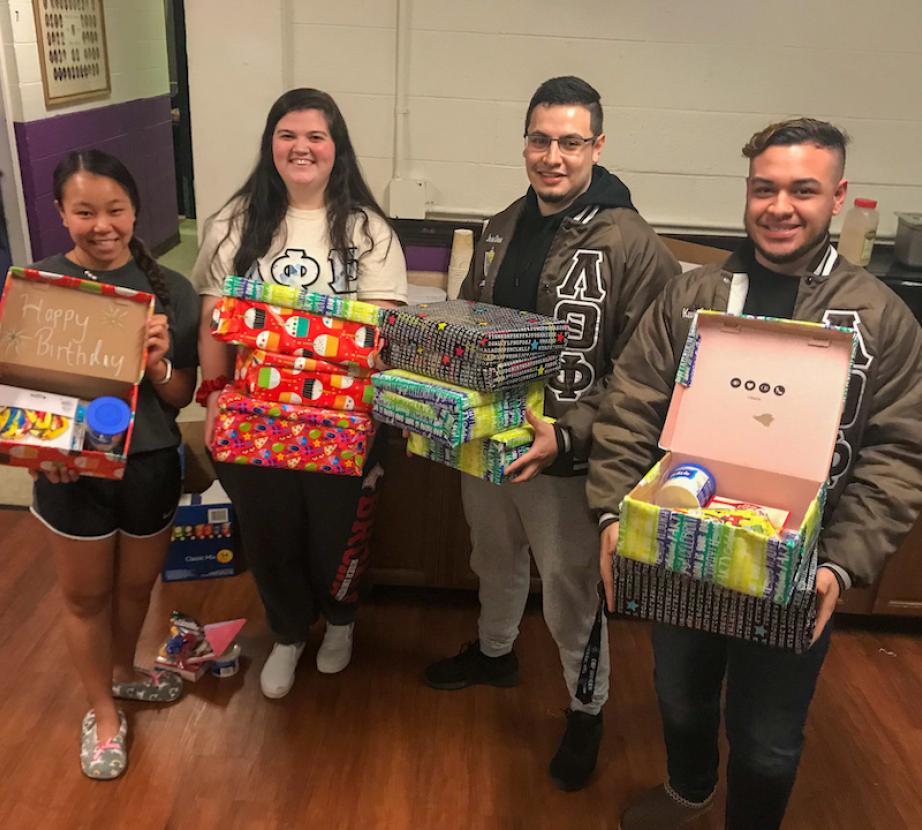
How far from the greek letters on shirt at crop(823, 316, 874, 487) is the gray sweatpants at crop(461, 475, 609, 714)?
1.53 feet

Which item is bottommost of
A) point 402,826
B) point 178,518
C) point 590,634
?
point 402,826

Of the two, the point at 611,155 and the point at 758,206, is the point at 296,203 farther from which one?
the point at 611,155

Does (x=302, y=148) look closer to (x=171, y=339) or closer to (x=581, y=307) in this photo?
(x=171, y=339)

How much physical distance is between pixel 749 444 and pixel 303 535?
114cm

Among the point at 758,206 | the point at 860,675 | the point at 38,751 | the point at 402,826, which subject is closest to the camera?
the point at 758,206

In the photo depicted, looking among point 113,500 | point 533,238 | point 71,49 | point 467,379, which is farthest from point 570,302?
point 71,49

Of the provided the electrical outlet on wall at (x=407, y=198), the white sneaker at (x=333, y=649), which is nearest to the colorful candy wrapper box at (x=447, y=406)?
the white sneaker at (x=333, y=649)

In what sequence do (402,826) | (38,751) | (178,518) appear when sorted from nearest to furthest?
(402,826), (38,751), (178,518)

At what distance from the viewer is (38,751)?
76.0 inches

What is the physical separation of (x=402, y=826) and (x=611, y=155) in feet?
7.23

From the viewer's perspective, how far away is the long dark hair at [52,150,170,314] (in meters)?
1.59

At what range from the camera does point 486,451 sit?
157 cm

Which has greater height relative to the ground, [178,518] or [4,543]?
[178,518]

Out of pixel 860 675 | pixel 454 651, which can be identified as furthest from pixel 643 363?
pixel 860 675
